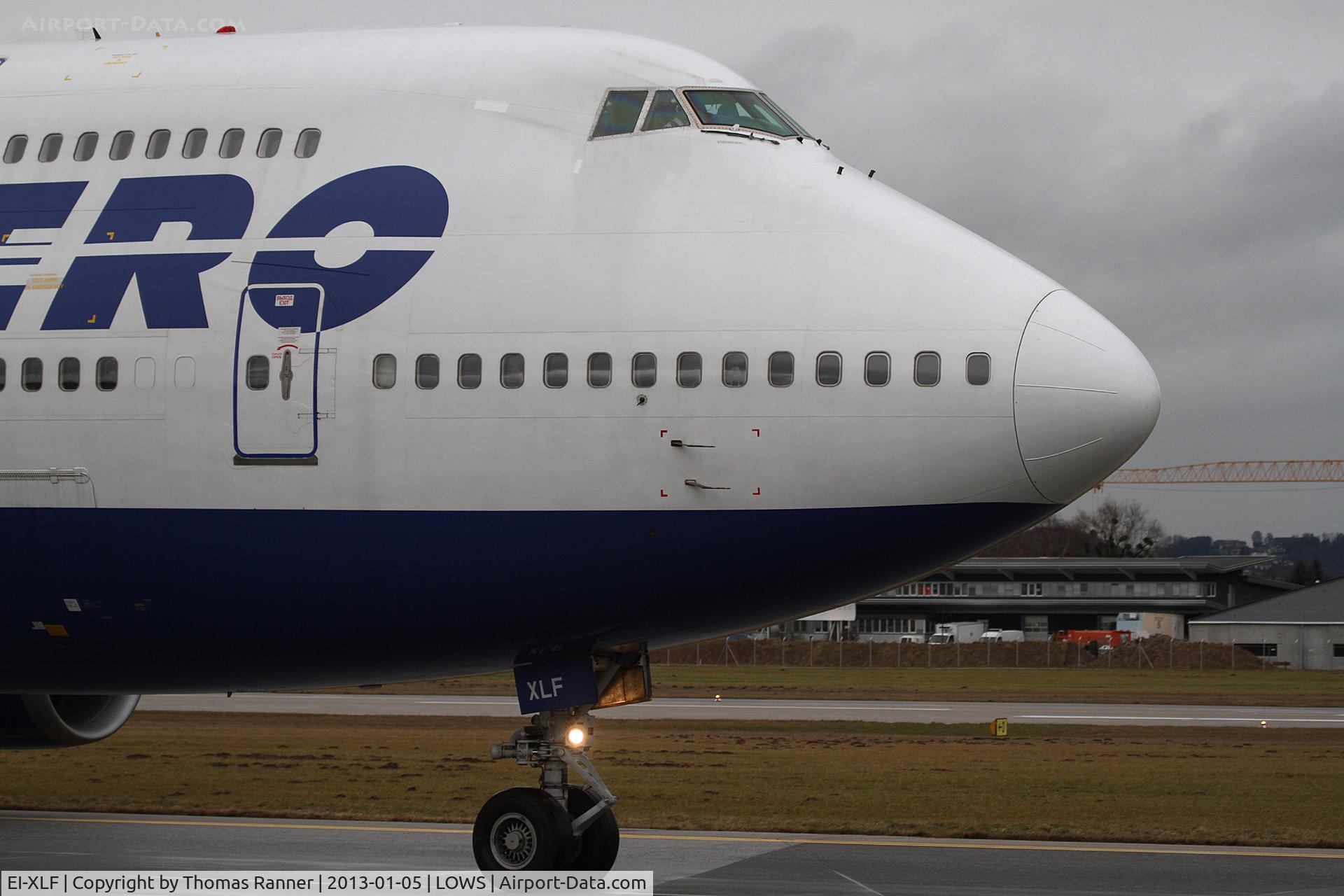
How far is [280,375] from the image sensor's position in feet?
35.4

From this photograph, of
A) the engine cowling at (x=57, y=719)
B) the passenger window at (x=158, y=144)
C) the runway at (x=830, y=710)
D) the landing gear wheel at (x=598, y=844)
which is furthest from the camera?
the runway at (x=830, y=710)

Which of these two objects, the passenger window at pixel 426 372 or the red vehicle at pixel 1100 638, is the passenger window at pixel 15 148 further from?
the red vehicle at pixel 1100 638

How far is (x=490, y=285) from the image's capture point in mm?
10812

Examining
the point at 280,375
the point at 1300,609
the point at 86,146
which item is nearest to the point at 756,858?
the point at 280,375

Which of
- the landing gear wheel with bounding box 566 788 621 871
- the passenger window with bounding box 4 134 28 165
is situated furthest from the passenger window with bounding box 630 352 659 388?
the passenger window with bounding box 4 134 28 165

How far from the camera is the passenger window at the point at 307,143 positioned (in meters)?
11.5

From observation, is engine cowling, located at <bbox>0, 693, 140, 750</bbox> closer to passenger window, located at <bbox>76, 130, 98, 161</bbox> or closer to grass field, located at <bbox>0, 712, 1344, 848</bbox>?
grass field, located at <bbox>0, 712, 1344, 848</bbox>

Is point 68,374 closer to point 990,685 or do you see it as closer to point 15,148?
point 15,148

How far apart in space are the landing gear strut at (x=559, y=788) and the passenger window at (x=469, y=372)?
2.39 metres

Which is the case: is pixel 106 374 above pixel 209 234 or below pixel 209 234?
below

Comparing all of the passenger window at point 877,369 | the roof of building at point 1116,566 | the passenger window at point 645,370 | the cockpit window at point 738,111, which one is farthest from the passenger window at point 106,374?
the roof of building at point 1116,566

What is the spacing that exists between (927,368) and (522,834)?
4.55 m

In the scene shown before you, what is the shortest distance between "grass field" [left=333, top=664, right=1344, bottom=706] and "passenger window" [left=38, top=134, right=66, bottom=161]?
34181mm

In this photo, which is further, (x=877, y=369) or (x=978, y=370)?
(x=877, y=369)
